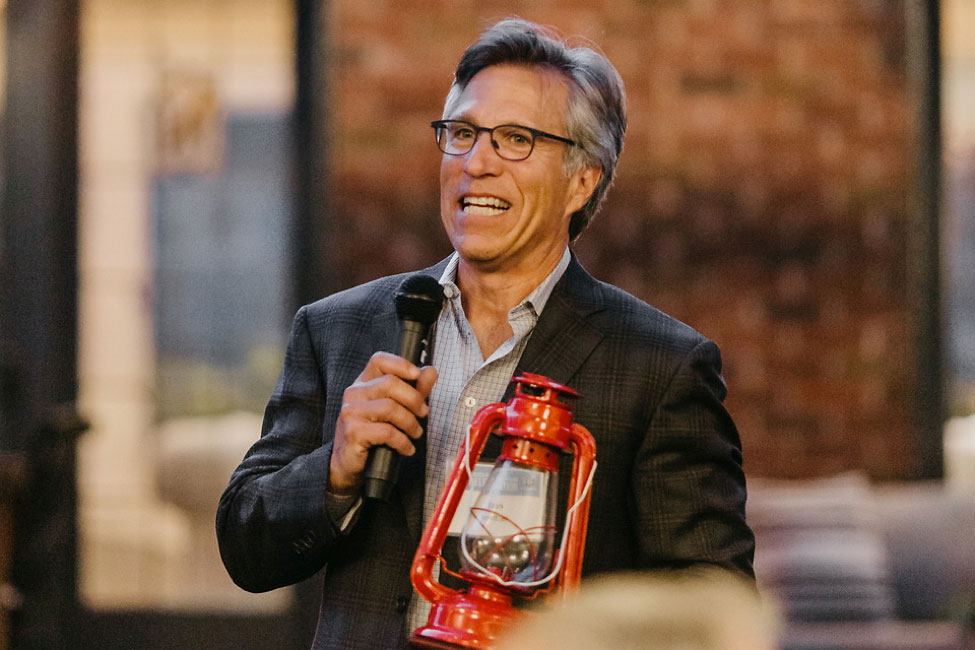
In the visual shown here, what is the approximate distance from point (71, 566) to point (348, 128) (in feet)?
5.67

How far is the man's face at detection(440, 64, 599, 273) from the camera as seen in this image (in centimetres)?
164

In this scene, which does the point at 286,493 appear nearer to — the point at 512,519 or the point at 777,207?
the point at 512,519

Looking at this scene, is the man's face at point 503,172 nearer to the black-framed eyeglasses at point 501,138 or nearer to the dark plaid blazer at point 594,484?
the black-framed eyeglasses at point 501,138

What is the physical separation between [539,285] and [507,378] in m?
0.14

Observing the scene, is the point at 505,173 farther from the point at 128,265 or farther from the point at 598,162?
the point at 128,265

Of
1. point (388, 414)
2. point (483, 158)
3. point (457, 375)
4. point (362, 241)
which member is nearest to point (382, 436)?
point (388, 414)

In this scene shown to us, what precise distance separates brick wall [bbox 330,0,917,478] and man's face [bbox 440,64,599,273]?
2326mm

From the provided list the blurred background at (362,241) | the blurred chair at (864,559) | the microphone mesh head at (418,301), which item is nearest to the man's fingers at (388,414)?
the microphone mesh head at (418,301)

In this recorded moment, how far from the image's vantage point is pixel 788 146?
400 cm

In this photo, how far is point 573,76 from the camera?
1.68m

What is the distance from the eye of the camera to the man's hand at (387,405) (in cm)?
138

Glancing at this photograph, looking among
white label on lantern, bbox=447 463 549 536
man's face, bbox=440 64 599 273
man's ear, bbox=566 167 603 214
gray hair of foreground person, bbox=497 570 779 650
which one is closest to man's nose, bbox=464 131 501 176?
man's face, bbox=440 64 599 273

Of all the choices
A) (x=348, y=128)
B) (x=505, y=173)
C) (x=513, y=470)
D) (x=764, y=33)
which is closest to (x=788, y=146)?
(x=764, y=33)

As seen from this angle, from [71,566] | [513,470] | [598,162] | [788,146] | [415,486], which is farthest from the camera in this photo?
[71,566]
